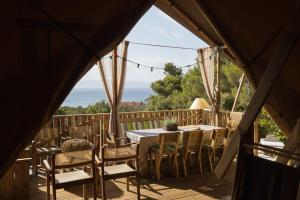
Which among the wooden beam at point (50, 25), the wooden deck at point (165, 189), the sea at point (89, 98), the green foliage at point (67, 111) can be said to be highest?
the sea at point (89, 98)

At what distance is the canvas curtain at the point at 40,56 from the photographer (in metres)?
1.62

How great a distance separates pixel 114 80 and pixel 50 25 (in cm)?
473

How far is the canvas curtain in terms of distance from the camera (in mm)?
1621

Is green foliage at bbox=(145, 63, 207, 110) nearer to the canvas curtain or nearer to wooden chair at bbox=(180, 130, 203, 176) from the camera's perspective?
wooden chair at bbox=(180, 130, 203, 176)

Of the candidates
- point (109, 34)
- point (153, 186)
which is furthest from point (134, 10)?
point (153, 186)

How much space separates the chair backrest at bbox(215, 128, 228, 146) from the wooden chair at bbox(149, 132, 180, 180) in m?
0.85

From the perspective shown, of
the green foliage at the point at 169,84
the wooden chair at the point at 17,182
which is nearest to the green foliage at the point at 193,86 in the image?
the green foliage at the point at 169,84

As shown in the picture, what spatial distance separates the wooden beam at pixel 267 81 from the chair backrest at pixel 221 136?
148 inches

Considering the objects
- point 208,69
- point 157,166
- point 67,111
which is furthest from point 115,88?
point 67,111

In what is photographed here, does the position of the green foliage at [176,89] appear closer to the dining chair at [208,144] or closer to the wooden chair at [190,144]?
the dining chair at [208,144]

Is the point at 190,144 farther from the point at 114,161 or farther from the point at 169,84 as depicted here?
the point at 169,84

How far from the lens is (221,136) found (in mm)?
6023

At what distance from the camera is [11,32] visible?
160 centimetres

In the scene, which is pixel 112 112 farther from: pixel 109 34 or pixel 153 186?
pixel 109 34
